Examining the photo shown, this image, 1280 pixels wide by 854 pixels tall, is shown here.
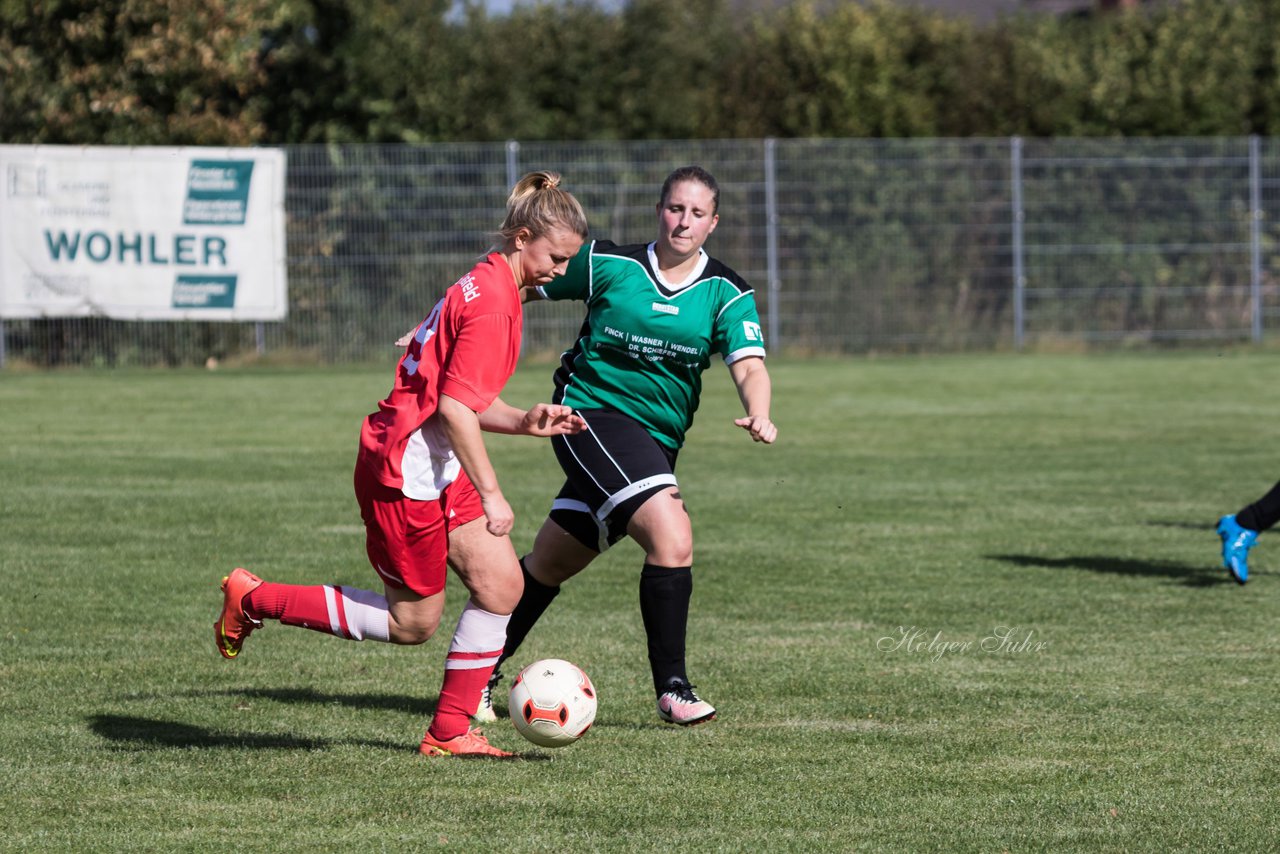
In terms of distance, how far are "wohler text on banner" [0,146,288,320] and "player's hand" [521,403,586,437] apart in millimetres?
17517

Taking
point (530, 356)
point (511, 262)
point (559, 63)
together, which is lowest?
point (530, 356)

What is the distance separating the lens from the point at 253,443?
50.5 feet

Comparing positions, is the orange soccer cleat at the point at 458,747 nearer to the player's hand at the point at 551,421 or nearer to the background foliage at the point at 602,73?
the player's hand at the point at 551,421

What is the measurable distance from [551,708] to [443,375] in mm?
1087

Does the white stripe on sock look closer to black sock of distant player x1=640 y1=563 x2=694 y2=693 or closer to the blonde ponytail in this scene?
black sock of distant player x1=640 y1=563 x2=694 y2=693

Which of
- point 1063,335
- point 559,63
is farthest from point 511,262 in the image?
point 559,63

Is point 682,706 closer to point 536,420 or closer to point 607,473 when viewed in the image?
point 607,473

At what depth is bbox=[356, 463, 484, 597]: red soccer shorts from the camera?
5453mm

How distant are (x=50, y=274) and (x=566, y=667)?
1786 cm

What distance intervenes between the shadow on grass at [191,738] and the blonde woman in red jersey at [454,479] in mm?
350

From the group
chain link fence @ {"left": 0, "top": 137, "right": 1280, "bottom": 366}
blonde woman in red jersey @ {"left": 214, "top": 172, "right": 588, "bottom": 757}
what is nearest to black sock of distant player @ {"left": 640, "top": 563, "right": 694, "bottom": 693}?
blonde woman in red jersey @ {"left": 214, "top": 172, "right": 588, "bottom": 757}

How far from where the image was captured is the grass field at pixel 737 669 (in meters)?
4.95

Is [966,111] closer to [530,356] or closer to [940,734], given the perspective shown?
[530,356]

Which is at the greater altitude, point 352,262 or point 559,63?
point 559,63
